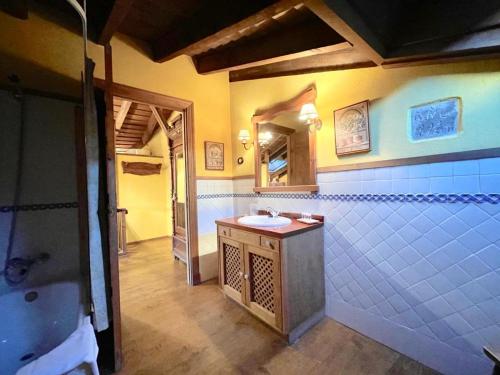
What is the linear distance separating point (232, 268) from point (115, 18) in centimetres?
193

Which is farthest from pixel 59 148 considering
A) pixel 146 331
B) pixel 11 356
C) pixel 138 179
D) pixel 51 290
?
pixel 138 179

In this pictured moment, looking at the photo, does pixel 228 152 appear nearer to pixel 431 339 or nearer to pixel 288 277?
pixel 288 277

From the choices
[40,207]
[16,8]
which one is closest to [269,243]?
[40,207]

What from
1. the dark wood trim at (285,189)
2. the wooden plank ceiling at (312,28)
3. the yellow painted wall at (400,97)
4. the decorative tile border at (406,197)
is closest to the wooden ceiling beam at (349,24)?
the wooden plank ceiling at (312,28)

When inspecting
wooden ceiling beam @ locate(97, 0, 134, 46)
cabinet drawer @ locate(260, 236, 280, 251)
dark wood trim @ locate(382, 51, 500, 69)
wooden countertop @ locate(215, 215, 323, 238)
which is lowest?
cabinet drawer @ locate(260, 236, 280, 251)

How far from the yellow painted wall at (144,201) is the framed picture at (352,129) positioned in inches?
161

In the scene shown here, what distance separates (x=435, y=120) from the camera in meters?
1.26

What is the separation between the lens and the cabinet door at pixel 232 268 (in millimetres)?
1854

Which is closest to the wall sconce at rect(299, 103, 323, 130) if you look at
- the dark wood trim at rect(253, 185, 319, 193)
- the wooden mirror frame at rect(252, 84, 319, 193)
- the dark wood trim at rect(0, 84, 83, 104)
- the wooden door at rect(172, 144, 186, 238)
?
the wooden mirror frame at rect(252, 84, 319, 193)

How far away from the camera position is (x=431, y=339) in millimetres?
1306

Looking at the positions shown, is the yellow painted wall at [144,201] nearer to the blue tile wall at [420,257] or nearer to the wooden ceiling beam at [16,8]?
the wooden ceiling beam at [16,8]

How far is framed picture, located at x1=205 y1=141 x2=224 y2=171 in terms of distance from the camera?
99.6 inches

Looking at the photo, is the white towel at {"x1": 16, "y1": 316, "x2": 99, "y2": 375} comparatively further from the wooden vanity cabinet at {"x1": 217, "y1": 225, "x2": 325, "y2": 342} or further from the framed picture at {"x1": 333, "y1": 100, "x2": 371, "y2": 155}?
the framed picture at {"x1": 333, "y1": 100, "x2": 371, "y2": 155}

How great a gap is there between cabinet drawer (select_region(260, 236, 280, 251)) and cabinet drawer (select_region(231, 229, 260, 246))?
52mm
